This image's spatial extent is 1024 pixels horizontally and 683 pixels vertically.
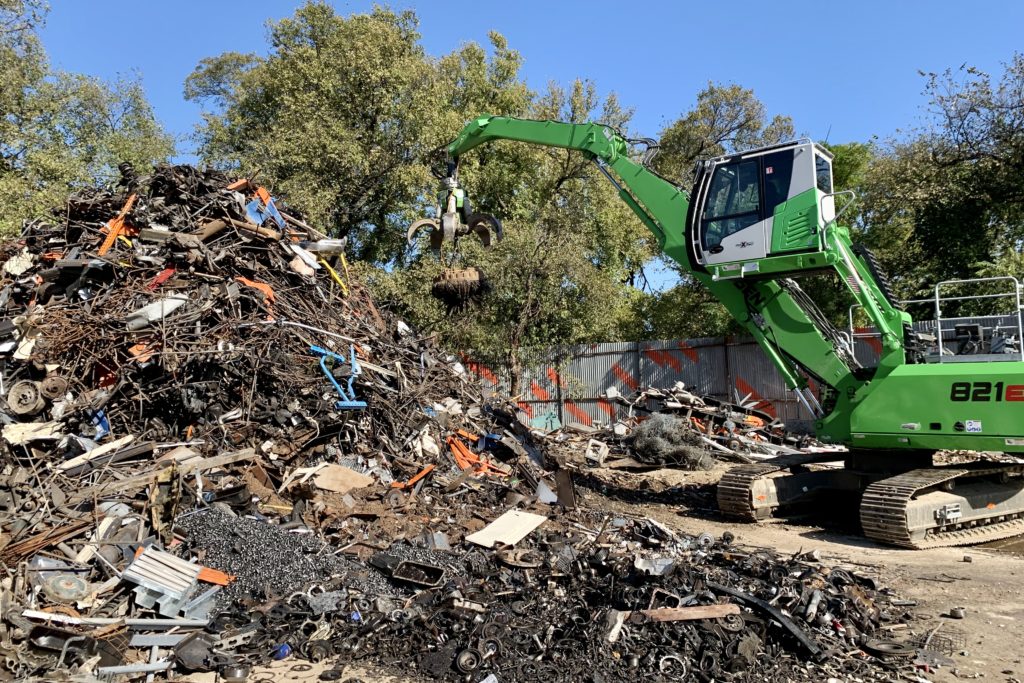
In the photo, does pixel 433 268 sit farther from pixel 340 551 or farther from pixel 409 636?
pixel 409 636

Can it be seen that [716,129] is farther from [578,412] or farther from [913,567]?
[913,567]

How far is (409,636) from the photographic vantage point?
5.63 meters

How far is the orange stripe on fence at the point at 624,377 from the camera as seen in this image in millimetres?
21031

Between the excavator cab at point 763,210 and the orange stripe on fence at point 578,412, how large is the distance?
1178 cm

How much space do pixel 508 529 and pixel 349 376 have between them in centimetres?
349

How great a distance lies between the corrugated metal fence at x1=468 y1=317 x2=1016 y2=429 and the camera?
1891 centimetres

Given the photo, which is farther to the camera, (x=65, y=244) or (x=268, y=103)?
(x=268, y=103)

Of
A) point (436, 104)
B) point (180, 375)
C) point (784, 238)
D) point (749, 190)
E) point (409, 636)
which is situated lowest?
point (409, 636)

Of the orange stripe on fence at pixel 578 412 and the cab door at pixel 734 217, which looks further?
the orange stripe on fence at pixel 578 412

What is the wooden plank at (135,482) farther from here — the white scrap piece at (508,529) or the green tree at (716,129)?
the green tree at (716,129)

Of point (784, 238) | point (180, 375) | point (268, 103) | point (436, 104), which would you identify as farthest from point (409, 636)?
point (268, 103)

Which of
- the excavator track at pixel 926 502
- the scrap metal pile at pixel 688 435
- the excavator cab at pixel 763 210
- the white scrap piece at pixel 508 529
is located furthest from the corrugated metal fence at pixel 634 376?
the white scrap piece at pixel 508 529

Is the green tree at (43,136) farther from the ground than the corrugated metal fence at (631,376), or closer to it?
farther from the ground

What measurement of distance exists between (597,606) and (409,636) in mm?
1408
